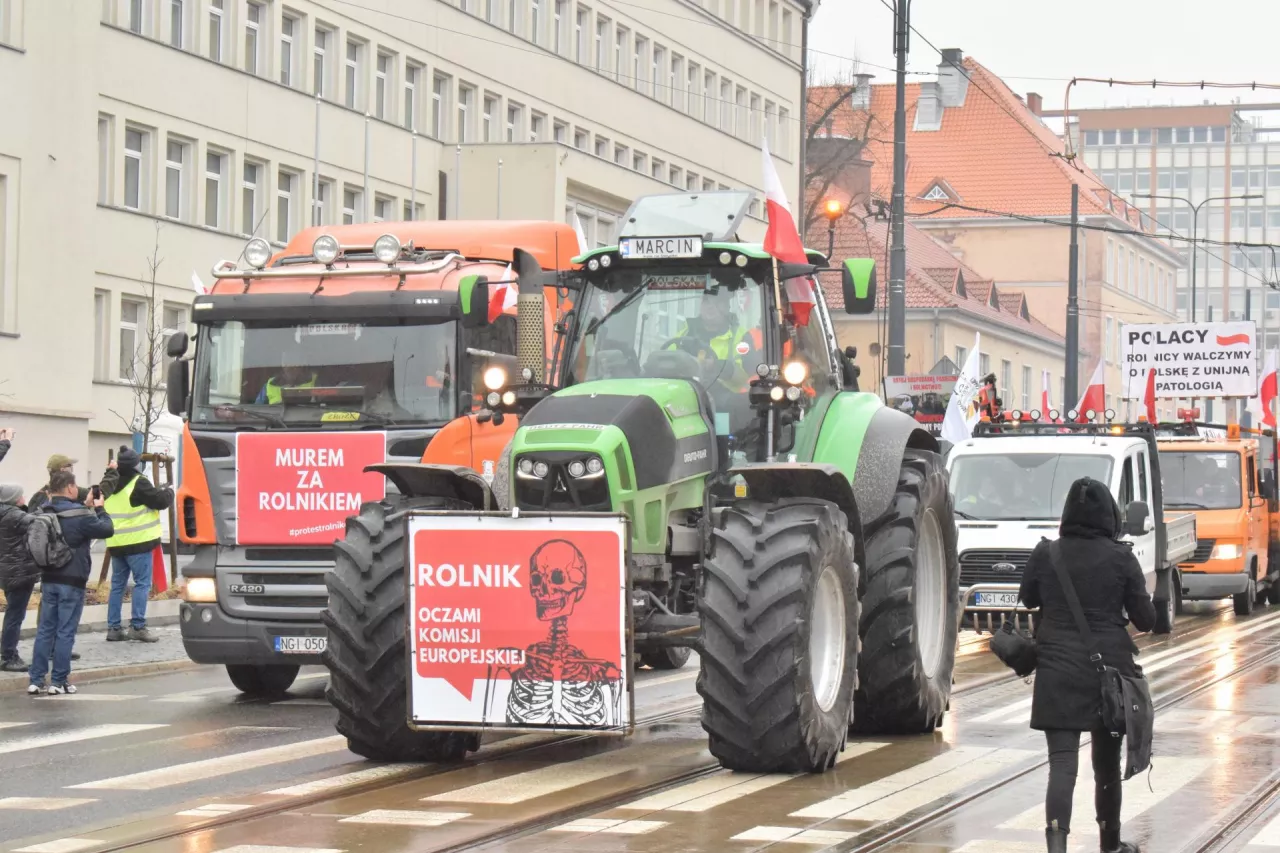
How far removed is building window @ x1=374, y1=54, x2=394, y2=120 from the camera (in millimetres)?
47438

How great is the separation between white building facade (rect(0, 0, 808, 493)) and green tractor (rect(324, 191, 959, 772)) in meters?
23.2

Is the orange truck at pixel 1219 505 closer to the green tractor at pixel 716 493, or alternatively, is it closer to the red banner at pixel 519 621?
the green tractor at pixel 716 493

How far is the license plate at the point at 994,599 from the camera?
21.1 metres

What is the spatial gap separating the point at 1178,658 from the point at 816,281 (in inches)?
340

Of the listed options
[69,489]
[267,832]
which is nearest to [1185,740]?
[267,832]

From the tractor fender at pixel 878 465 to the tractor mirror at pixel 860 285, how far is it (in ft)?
2.88

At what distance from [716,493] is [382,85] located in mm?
37002

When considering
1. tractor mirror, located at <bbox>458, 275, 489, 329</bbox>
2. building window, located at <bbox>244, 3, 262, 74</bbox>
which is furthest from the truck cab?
building window, located at <bbox>244, 3, 262, 74</bbox>

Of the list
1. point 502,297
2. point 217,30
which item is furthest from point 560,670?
point 217,30

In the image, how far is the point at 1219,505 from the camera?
2827 centimetres

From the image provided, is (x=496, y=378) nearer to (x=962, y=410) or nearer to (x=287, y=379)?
(x=287, y=379)

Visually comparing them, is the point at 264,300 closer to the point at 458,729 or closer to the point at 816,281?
the point at 816,281

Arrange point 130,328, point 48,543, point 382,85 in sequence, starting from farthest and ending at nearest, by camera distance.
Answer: point 382,85 → point 130,328 → point 48,543

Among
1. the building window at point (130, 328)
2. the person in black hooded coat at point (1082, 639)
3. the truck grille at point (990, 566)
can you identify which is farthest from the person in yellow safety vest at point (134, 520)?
the building window at point (130, 328)
